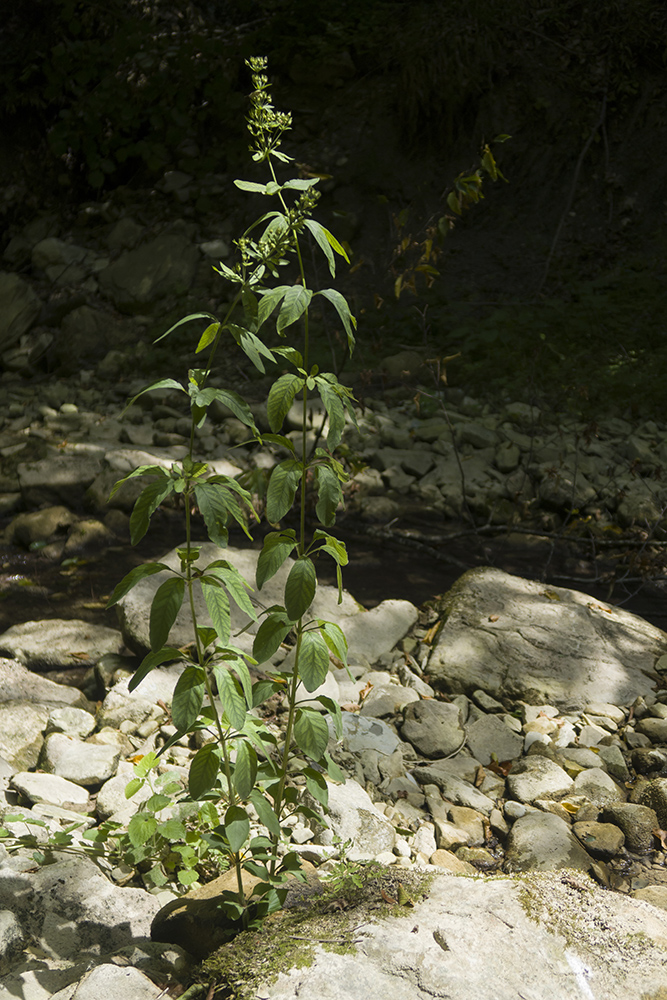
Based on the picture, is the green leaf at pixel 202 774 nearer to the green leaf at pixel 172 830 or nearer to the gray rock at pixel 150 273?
the green leaf at pixel 172 830

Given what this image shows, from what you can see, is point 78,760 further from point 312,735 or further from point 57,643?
point 312,735

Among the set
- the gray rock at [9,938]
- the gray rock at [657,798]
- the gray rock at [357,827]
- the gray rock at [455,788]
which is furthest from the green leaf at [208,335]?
the gray rock at [657,798]

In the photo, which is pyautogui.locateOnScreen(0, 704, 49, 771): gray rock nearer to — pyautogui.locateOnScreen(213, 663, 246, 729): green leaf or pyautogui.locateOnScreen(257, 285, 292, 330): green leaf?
pyautogui.locateOnScreen(213, 663, 246, 729): green leaf

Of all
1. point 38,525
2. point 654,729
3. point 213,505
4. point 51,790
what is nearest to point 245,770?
point 213,505

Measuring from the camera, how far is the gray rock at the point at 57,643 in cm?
329

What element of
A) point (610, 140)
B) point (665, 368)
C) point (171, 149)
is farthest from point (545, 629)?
point (171, 149)

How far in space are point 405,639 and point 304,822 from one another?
137 cm

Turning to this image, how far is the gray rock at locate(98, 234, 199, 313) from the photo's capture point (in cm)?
798

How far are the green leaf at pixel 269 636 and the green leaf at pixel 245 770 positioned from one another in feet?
0.58

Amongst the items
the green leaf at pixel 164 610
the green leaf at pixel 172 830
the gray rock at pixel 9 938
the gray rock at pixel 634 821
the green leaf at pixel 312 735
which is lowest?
the gray rock at pixel 634 821

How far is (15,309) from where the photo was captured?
309 inches

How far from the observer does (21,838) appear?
6.45 feet

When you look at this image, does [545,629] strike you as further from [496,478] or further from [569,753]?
[496,478]

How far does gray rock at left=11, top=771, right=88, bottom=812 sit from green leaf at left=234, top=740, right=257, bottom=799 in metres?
1.11
